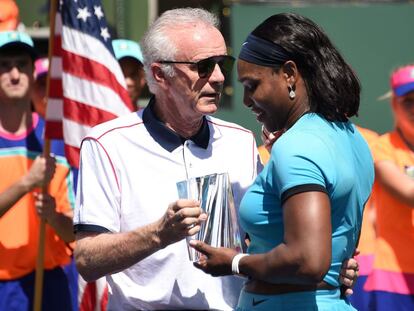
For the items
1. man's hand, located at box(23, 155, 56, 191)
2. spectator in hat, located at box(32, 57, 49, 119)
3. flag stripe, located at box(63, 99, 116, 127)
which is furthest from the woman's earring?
spectator in hat, located at box(32, 57, 49, 119)

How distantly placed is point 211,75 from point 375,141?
2.36m

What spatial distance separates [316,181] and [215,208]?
522mm

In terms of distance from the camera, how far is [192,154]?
4137mm

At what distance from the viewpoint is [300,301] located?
11.5 ft

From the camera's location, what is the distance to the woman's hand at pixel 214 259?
3.58 meters

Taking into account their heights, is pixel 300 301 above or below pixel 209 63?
below

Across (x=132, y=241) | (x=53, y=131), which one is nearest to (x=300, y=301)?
(x=132, y=241)

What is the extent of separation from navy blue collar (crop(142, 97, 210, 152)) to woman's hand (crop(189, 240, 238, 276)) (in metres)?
0.56

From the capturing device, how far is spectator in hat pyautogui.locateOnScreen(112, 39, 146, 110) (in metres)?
6.71

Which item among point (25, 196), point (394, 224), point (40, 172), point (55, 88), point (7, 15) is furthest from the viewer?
point (7, 15)

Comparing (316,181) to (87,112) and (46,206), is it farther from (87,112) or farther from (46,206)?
(87,112)

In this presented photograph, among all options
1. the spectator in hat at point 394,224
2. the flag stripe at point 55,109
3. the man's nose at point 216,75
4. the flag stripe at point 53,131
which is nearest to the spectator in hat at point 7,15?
the flag stripe at point 55,109

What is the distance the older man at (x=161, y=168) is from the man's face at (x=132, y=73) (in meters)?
2.52

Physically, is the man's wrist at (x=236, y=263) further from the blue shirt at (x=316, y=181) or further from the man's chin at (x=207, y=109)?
the man's chin at (x=207, y=109)
